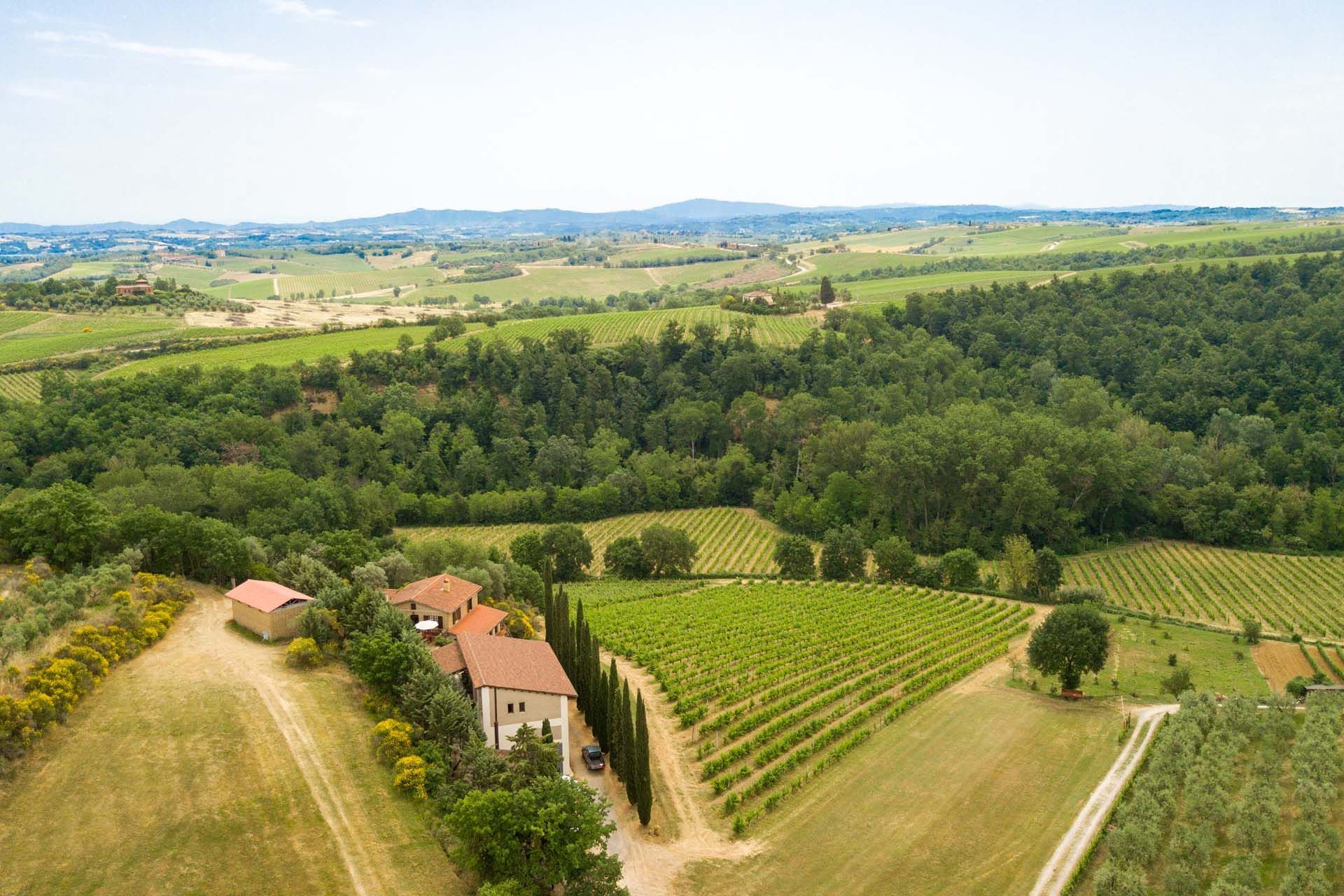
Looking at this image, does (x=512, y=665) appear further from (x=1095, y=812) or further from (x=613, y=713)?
(x=1095, y=812)

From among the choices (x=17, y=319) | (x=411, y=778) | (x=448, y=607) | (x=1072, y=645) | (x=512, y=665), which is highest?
(x=17, y=319)

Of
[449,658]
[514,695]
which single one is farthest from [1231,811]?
[449,658]

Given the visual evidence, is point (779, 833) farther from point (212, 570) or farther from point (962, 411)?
point (962, 411)

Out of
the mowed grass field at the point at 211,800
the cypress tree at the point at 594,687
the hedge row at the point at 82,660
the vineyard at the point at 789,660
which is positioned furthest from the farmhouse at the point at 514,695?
the hedge row at the point at 82,660

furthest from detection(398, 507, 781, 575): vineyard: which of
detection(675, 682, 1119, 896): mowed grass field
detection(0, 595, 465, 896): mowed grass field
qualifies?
detection(0, 595, 465, 896): mowed grass field

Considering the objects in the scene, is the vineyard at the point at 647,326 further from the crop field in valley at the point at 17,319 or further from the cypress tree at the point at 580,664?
the cypress tree at the point at 580,664

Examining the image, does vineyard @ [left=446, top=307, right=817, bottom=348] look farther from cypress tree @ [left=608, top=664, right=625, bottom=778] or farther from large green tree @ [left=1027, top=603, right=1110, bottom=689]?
cypress tree @ [left=608, top=664, right=625, bottom=778]

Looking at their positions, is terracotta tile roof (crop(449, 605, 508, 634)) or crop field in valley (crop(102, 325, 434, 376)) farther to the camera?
crop field in valley (crop(102, 325, 434, 376))

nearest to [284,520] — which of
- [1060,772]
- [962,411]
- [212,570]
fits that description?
[212,570]
